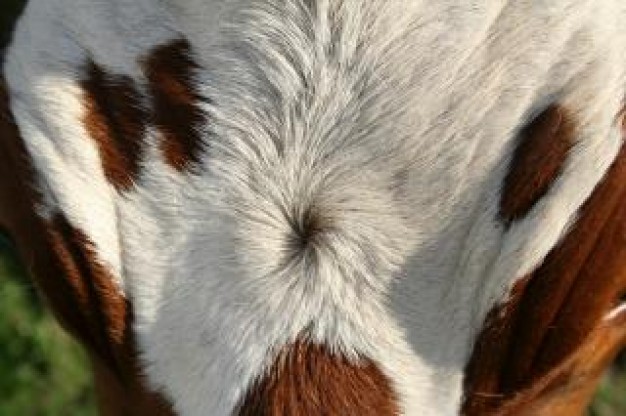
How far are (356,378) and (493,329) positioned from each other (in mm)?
179

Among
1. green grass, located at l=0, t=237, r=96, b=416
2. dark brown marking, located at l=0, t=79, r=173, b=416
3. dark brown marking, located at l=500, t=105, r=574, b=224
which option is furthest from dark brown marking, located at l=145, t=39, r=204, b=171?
green grass, located at l=0, t=237, r=96, b=416

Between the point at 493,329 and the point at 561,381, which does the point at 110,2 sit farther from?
the point at 561,381

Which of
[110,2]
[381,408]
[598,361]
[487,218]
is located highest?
[110,2]

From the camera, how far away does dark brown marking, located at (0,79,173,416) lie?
5.41 ft

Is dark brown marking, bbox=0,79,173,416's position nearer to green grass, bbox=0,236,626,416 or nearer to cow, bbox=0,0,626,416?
cow, bbox=0,0,626,416

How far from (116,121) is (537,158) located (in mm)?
517

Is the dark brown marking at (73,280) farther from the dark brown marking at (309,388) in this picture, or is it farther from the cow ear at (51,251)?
the dark brown marking at (309,388)

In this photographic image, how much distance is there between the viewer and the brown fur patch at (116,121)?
1623 mm

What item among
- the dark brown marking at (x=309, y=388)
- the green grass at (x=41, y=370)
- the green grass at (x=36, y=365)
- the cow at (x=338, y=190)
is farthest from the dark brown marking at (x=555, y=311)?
the green grass at (x=36, y=365)

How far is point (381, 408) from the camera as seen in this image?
157cm

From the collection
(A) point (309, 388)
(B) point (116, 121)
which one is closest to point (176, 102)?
(B) point (116, 121)

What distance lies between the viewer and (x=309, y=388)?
5.08 ft

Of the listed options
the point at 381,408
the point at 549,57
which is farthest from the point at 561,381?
the point at 549,57

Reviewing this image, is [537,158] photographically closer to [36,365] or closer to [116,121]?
[116,121]
